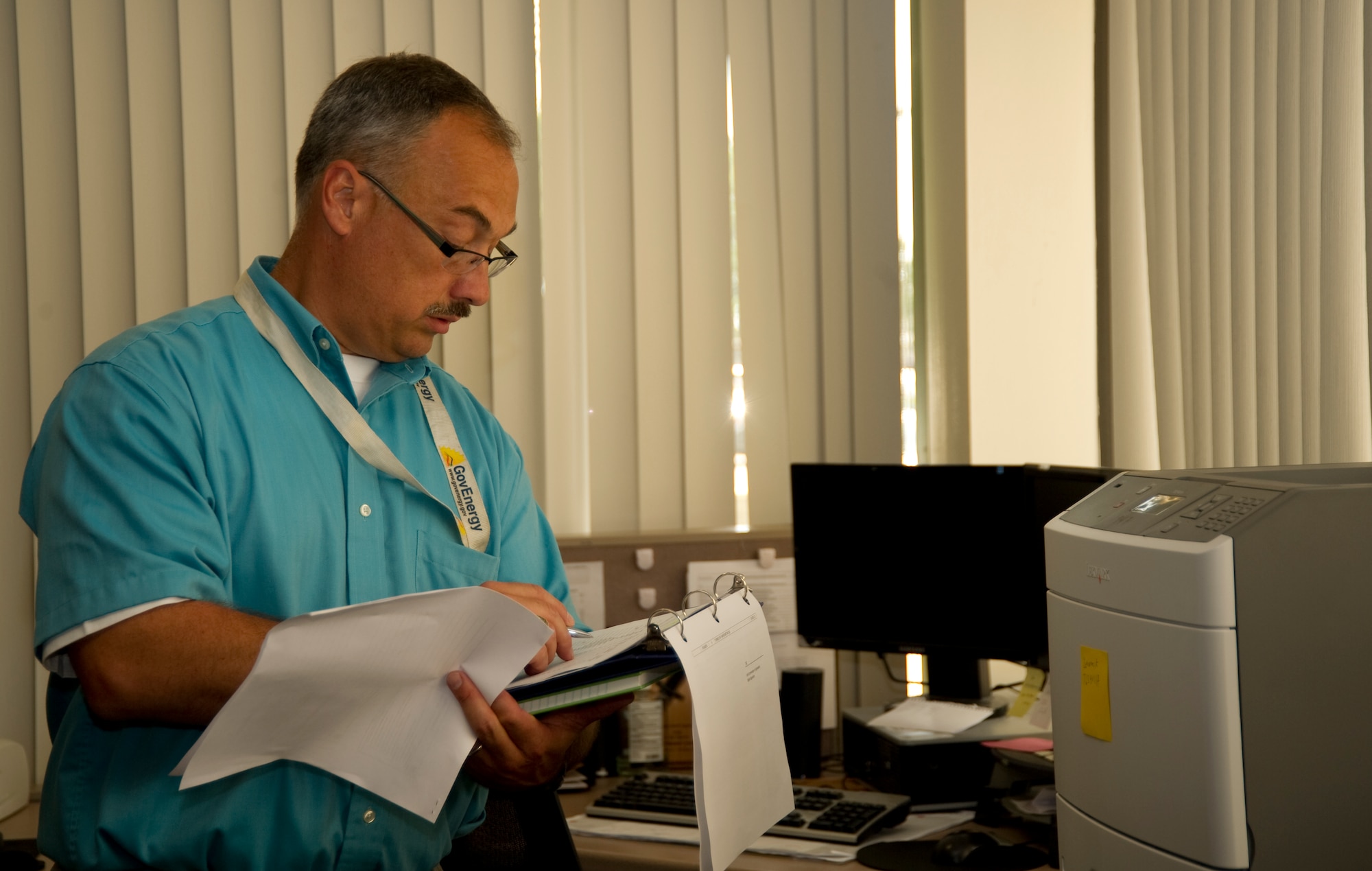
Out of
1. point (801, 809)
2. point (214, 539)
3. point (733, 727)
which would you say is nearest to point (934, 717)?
point (801, 809)

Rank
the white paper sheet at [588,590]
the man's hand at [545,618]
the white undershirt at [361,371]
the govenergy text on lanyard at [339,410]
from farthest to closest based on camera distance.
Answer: the white paper sheet at [588,590] → the white undershirt at [361,371] → the govenergy text on lanyard at [339,410] → the man's hand at [545,618]

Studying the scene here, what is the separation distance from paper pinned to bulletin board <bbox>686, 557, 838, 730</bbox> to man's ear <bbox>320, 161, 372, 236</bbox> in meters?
1.13

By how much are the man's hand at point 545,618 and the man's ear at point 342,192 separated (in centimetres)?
51

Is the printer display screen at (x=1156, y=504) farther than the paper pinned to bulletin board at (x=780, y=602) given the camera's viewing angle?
No

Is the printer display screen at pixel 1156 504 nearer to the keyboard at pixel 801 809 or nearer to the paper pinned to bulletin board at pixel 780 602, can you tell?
the keyboard at pixel 801 809

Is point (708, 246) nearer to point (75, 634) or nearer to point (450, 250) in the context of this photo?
point (450, 250)

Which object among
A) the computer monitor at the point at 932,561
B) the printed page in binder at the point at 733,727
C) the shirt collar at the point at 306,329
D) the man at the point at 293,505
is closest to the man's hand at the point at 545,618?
the man at the point at 293,505

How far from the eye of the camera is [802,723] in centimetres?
204

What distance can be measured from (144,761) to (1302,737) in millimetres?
1162

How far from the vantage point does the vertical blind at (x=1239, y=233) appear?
2.06 meters

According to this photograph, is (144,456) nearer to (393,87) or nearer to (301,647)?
(301,647)

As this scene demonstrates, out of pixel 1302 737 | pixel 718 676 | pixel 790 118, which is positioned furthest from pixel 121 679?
pixel 790 118

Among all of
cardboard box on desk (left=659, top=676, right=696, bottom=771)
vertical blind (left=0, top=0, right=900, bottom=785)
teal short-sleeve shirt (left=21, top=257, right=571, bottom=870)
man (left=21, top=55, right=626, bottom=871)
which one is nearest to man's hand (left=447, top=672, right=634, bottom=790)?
man (left=21, top=55, right=626, bottom=871)

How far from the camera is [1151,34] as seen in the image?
90.4 inches
